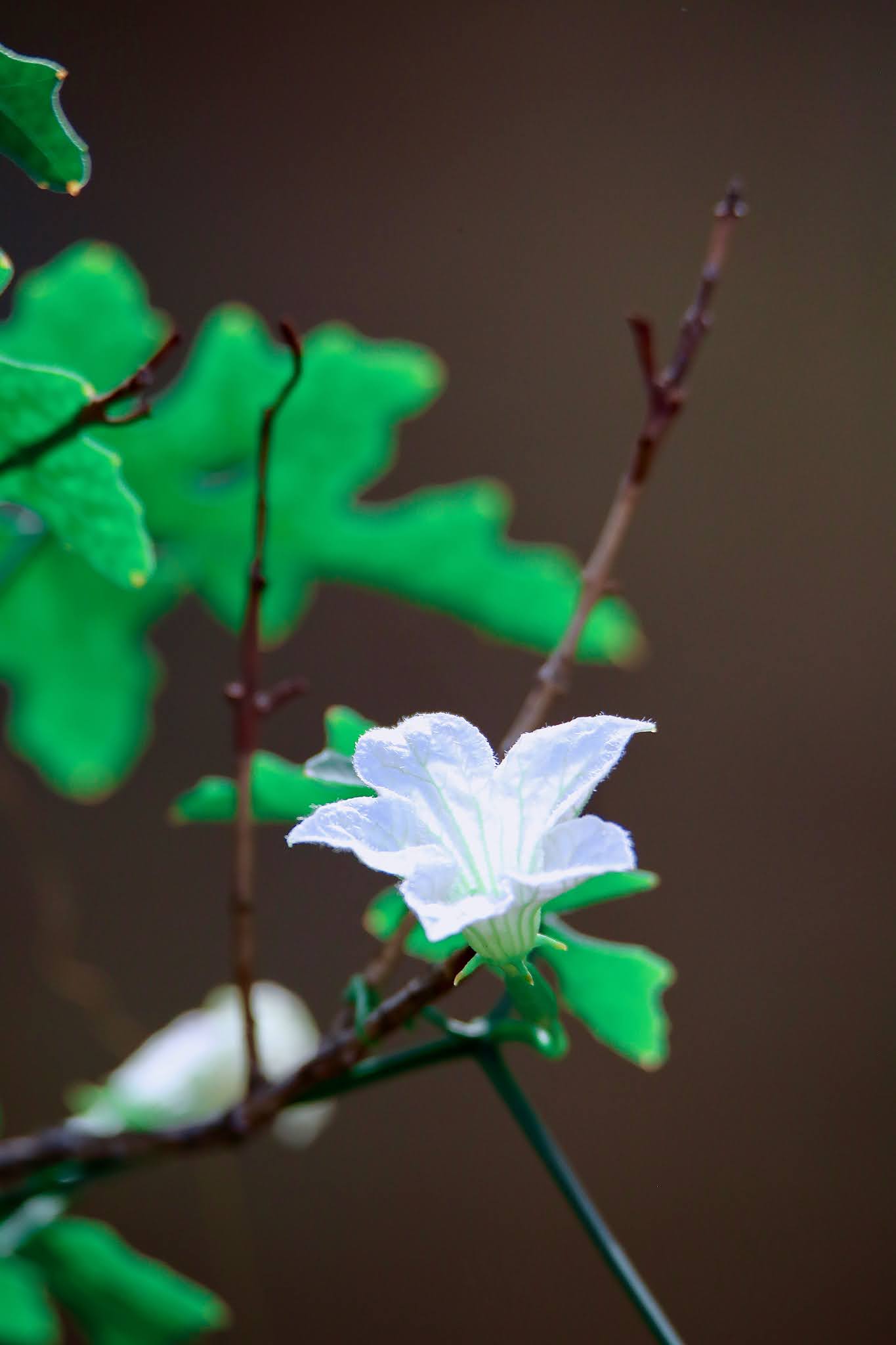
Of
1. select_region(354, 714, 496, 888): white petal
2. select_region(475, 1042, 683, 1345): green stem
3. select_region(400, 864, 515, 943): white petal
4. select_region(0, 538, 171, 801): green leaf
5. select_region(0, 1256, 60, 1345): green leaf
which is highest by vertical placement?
select_region(354, 714, 496, 888): white petal

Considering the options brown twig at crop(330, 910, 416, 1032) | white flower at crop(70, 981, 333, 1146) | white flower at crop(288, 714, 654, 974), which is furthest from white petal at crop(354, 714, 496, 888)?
white flower at crop(70, 981, 333, 1146)

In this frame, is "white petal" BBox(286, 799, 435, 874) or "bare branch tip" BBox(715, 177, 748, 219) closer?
"white petal" BBox(286, 799, 435, 874)

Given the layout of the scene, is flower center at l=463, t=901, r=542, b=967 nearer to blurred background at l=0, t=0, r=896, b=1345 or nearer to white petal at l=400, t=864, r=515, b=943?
white petal at l=400, t=864, r=515, b=943

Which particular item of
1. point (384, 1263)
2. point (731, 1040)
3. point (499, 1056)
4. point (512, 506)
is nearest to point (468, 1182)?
point (384, 1263)

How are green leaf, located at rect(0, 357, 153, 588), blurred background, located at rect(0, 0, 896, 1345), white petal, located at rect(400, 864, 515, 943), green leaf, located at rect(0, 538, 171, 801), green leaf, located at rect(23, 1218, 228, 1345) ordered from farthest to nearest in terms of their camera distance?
blurred background, located at rect(0, 0, 896, 1345), green leaf, located at rect(0, 538, 171, 801), green leaf, located at rect(23, 1218, 228, 1345), green leaf, located at rect(0, 357, 153, 588), white petal, located at rect(400, 864, 515, 943)

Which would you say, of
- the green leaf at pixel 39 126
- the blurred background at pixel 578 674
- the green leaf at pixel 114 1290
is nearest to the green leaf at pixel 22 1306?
the green leaf at pixel 114 1290

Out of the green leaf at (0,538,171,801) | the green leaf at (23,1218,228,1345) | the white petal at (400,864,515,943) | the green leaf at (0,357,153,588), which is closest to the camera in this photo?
the white petal at (400,864,515,943)

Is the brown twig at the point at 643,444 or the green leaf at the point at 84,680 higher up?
the brown twig at the point at 643,444

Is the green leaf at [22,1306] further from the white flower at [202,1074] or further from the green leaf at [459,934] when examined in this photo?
the green leaf at [459,934]
